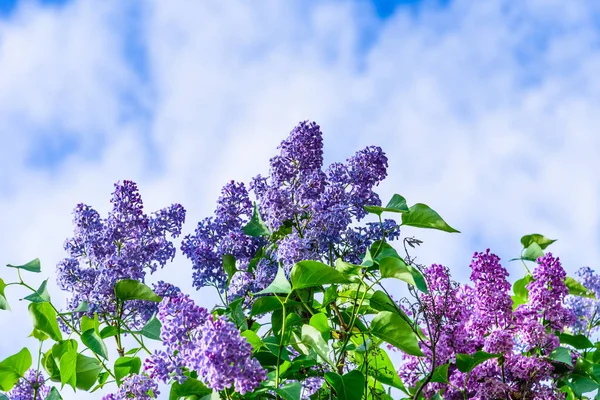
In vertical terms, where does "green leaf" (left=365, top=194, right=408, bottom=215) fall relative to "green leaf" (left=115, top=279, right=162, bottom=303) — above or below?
above

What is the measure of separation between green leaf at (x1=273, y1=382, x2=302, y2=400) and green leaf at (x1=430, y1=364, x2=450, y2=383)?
0.29 meters

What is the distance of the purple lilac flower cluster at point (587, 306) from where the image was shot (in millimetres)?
1726

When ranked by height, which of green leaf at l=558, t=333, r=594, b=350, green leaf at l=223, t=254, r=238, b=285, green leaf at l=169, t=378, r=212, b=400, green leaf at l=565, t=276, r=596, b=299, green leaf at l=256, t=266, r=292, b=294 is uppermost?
green leaf at l=223, t=254, r=238, b=285

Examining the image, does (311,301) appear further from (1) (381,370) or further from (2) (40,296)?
(2) (40,296)

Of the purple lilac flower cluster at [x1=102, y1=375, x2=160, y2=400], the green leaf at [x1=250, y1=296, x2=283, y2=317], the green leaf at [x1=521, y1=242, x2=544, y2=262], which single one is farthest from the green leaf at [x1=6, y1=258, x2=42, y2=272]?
the green leaf at [x1=521, y1=242, x2=544, y2=262]

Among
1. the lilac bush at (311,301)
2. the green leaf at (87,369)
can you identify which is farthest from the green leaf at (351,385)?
the green leaf at (87,369)

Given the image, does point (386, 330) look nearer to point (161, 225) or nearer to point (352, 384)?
point (352, 384)

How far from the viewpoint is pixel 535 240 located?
5.12 ft

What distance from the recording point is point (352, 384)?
121cm

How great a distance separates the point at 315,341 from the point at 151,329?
12.6 inches

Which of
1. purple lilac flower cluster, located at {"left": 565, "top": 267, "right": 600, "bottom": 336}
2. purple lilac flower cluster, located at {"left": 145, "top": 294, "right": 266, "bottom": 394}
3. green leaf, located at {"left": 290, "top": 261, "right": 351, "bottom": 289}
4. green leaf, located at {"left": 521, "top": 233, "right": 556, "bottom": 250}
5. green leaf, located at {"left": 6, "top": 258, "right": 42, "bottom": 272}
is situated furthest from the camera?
purple lilac flower cluster, located at {"left": 565, "top": 267, "right": 600, "bottom": 336}

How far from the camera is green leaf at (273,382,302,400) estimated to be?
1062 millimetres

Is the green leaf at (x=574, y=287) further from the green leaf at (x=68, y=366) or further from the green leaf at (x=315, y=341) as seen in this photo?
the green leaf at (x=68, y=366)

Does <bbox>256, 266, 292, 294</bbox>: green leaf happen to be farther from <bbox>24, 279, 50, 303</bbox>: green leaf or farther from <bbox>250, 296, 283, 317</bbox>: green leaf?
<bbox>24, 279, 50, 303</bbox>: green leaf
